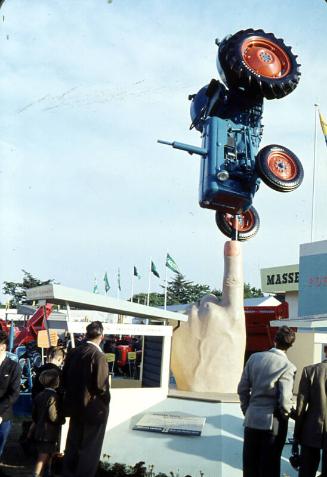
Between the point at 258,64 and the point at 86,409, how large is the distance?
10.4 metres

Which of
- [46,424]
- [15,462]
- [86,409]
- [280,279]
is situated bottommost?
[15,462]

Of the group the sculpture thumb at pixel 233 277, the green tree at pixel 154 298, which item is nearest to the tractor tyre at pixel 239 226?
the sculpture thumb at pixel 233 277

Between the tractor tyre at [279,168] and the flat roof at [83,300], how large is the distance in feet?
17.4

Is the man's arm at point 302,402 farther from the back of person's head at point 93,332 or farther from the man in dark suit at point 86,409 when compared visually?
the back of person's head at point 93,332

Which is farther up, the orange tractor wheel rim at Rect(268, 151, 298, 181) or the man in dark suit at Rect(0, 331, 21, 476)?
the orange tractor wheel rim at Rect(268, 151, 298, 181)

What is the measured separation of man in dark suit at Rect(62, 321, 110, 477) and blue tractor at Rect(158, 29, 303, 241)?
27.6 feet

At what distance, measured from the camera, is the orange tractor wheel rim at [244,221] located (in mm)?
14397

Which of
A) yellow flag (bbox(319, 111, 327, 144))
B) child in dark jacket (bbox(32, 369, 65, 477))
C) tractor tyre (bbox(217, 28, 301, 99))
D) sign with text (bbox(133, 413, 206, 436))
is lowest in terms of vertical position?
sign with text (bbox(133, 413, 206, 436))

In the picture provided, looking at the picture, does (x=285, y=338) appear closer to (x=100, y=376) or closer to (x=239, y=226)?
(x=100, y=376)

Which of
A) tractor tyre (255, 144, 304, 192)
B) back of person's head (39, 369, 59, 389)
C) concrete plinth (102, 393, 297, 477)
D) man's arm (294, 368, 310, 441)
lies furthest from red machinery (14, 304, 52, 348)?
man's arm (294, 368, 310, 441)

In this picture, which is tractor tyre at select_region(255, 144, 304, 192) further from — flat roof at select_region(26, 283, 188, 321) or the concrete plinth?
the concrete plinth

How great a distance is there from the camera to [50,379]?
6223 millimetres

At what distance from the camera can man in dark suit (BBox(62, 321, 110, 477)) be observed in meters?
5.40

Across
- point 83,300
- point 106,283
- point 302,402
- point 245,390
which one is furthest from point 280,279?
point 245,390
